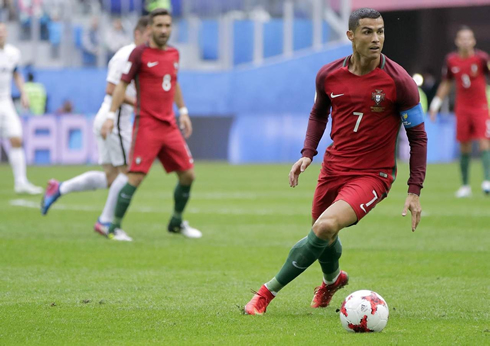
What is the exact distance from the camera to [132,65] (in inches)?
374

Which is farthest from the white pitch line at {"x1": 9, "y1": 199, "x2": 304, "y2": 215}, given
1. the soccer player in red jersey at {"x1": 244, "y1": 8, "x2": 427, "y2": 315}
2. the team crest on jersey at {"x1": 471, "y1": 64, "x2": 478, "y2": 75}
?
the soccer player in red jersey at {"x1": 244, "y1": 8, "x2": 427, "y2": 315}

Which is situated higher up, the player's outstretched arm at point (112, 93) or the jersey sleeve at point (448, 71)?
the player's outstretched arm at point (112, 93)

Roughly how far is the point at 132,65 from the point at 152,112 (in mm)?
536

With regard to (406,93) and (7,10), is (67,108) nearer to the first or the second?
(7,10)

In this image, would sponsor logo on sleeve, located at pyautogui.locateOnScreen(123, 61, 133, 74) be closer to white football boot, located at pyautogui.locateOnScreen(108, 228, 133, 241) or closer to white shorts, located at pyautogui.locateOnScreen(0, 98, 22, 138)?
white football boot, located at pyautogui.locateOnScreen(108, 228, 133, 241)

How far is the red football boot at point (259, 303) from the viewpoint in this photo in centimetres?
593

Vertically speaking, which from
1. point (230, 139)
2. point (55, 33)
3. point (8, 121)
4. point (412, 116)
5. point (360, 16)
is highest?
point (360, 16)

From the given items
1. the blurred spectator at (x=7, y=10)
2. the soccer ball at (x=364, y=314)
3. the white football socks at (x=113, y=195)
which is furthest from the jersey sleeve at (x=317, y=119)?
the blurred spectator at (x=7, y=10)

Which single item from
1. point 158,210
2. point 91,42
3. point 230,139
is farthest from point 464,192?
point 91,42

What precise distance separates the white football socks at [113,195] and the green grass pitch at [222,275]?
27cm

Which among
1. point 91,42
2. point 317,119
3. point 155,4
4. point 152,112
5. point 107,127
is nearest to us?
point 317,119

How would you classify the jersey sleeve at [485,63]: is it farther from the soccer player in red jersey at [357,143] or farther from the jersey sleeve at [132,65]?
the soccer player in red jersey at [357,143]

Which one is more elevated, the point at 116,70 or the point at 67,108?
the point at 116,70

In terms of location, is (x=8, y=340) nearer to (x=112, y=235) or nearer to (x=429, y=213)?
(x=112, y=235)
